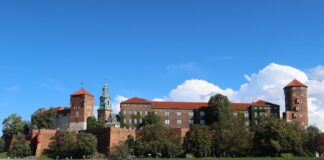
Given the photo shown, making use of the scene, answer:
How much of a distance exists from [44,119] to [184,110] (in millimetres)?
26548

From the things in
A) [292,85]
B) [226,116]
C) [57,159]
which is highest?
[292,85]

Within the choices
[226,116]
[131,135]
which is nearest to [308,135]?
[226,116]

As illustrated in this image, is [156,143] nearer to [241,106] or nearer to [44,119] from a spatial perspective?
[44,119]

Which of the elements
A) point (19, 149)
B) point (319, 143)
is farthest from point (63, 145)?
point (319, 143)

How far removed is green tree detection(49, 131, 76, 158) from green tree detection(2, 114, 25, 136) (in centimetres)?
1305

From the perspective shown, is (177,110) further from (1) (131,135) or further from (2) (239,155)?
(2) (239,155)

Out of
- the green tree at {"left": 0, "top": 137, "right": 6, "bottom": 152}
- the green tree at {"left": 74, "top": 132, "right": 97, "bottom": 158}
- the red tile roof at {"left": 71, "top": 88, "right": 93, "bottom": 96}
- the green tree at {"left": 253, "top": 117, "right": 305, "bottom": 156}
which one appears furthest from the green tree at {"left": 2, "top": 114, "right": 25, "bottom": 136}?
the green tree at {"left": 253, "top": 117, "right": 305, "bottom": 156}

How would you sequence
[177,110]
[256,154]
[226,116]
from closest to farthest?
[256,154], [226,116], [177,110]

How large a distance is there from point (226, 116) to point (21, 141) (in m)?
34.5

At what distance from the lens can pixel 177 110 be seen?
10012cm

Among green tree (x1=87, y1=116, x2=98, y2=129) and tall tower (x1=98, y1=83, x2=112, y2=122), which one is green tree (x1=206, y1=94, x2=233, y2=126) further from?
tall tower (x1=98, y1=83, x2=112, y2=122)

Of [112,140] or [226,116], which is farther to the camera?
[226,116]

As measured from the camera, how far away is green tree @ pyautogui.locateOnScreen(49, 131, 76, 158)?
7550 cm

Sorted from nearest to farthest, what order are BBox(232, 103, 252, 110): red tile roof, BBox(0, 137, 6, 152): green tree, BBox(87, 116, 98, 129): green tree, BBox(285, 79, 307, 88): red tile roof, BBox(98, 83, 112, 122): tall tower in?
BBox(0, 137, 6, 152): green tree → BBox(87, 116, 98, 129): green tree → BBox(232, 103, 252, 110): red tile roof → BBox(285, 79, 307, 88): red tile roof → BBox(98, 83, 112, 122): tall tower
